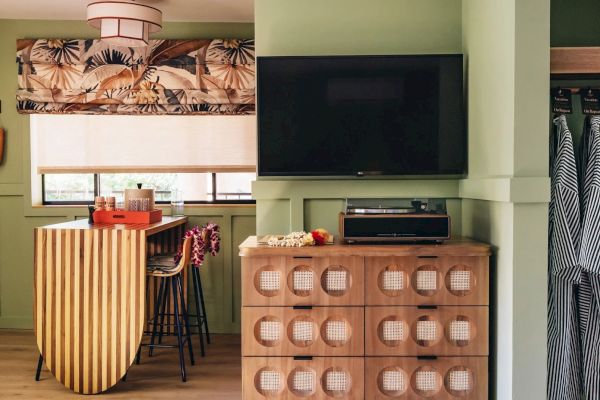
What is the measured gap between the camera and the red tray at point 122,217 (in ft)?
12.4

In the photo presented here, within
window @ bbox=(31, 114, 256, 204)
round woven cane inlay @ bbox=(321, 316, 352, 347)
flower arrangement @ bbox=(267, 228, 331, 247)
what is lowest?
round woven cane inlay @ bbox=(321, 316, 352, 347)

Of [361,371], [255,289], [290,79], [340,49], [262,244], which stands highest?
[340,49]

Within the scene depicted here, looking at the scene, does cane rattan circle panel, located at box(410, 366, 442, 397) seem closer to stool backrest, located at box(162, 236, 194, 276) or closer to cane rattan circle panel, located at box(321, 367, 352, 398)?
cane rattan circle panel, located at box(321, 367, 352, 398)

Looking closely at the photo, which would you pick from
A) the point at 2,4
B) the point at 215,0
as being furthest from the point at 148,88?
the point at 2,4

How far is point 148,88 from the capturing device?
443cm

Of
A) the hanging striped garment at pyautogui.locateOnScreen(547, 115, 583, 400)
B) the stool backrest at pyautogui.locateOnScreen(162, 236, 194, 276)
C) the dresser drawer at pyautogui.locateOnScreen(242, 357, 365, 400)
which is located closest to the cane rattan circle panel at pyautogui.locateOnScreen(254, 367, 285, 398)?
the dresser drawer at pyautogui.locateOnScreen(242, 357, 365, 400)

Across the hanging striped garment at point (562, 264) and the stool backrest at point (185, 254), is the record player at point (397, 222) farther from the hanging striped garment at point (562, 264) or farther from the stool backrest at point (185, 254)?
the stool backrest at point (185, 254)

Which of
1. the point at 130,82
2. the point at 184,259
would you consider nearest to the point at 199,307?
the point at 184,259

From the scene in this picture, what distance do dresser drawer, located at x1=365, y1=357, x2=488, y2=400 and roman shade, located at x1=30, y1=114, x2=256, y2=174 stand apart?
2229 mm

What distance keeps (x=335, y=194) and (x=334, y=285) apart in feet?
2.06

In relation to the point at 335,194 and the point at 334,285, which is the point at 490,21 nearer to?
the point at 335,194

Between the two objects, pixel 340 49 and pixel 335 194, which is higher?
pixel 340 49

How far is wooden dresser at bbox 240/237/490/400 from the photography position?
2709 millimetres

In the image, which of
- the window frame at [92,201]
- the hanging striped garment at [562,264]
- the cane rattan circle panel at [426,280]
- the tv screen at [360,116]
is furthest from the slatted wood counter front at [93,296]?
the hanging striped garment at [562,264]
